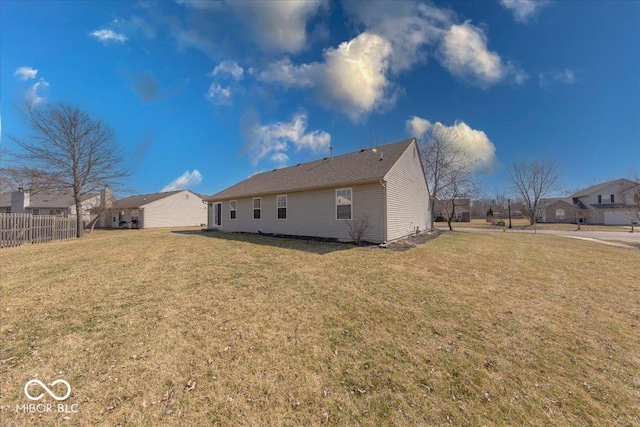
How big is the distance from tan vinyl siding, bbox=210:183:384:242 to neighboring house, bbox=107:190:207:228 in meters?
18.7

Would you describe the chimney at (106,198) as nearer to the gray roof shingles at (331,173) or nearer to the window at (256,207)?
the gray roof shingles at (331,173)

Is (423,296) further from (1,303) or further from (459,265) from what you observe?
(1,303)

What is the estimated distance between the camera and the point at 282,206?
15109mm

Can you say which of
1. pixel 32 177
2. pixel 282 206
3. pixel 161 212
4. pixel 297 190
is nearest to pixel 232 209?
pixel 282 206

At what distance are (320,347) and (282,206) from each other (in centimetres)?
1199

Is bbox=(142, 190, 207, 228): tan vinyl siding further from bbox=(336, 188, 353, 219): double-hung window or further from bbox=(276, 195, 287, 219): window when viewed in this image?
bbox=(336, 188, 353, 219): double-hung window

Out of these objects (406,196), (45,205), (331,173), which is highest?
(331,173)

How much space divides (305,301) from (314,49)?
15.0 metres

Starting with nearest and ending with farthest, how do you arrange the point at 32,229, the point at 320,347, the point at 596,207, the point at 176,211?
the point at 320,347 → the point at 32,229 → the point at 176,211 → the point at 596,207

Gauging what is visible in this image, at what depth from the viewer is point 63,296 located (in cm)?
517

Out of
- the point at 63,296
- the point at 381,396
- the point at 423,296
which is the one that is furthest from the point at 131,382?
the point at 423,296

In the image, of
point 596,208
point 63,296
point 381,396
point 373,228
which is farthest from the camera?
point 596,208

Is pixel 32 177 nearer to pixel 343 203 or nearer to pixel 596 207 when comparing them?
pixel 343 203

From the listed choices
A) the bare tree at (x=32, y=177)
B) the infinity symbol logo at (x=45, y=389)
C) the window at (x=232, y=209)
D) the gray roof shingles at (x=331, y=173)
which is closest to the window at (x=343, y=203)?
the gray roof shingles at (x=331, y=173)
